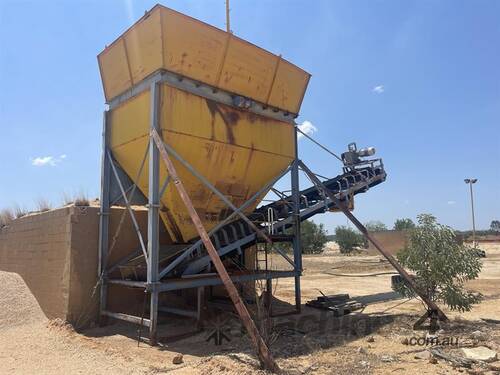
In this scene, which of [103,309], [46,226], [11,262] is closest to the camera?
[103,309]

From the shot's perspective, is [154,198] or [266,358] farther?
[154,198]

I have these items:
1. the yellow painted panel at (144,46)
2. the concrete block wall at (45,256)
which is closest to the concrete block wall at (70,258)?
the concrete block wall at (45,256)

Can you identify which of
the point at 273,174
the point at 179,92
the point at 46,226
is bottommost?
the point at 46,226

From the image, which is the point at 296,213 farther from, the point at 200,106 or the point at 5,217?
the point at 5,217

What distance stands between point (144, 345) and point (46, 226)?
473 centimetres

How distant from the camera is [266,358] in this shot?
607 cm

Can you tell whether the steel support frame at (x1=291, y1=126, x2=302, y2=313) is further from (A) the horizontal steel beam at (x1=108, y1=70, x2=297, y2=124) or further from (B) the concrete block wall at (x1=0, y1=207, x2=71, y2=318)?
(B) the concrete block wall at (x1=0, y1=207, x2=71, y2=318)

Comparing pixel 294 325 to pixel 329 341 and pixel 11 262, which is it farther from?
pixel 11 262

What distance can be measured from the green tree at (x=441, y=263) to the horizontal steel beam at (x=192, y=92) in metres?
4.89

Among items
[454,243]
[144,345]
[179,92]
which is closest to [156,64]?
[179,92]

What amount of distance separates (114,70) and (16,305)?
6591 mm

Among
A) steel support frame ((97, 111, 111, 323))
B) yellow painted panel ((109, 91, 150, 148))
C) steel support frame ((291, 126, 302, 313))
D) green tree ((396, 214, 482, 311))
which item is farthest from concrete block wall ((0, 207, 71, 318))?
green tree ((396, 214, 482, 311))

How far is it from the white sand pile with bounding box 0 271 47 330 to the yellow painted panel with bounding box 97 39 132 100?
5756 millimetres

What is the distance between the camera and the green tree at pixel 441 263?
9.12 metres
